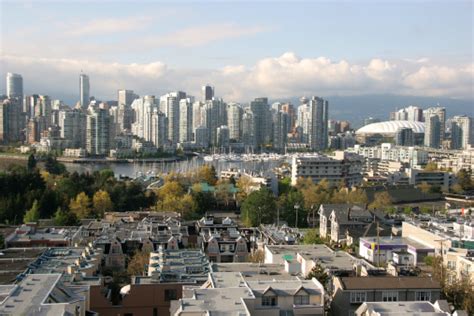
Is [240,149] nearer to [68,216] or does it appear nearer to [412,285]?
[68,216]

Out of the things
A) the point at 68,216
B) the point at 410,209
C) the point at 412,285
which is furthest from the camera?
the point at 410,209

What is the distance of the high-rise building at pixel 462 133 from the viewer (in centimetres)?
3619

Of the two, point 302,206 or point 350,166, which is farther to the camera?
point 350,166

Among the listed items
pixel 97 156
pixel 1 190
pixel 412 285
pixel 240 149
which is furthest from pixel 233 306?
pixel 240 149

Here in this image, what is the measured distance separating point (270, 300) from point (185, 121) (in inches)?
1450

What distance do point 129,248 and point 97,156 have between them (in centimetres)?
2446

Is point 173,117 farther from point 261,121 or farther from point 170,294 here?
point 170,294

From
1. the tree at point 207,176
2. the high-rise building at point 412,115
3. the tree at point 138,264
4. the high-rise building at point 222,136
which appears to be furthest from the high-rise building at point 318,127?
the tree at point 138,264

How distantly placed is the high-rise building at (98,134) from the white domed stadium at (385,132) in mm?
17064

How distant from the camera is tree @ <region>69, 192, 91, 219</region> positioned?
11.4 meters

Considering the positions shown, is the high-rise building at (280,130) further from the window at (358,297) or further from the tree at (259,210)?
the window at (358,297)

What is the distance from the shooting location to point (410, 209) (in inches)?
507

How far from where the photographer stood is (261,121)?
130 feet

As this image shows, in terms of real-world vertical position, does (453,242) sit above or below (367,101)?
below
